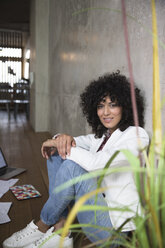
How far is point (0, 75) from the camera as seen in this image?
11.8 m

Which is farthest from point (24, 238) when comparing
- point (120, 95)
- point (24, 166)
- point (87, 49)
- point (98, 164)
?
point (87, 49)

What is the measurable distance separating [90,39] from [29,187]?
1553mm

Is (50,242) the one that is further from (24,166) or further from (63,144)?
(24,166)

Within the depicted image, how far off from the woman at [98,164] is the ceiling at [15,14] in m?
7.50

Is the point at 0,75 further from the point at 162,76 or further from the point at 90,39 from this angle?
the point at 162,76

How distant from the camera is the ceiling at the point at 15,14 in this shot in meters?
8.23

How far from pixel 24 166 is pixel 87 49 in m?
1.53

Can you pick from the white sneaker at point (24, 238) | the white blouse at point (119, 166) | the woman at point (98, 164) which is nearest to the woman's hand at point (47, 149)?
the woman at point (98, 164)

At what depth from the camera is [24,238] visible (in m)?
1.45

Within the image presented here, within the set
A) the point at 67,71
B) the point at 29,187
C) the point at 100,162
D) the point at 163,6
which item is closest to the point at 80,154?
the point at 100,162

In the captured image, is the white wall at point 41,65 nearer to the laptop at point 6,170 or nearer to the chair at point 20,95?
the chair at point 20,95

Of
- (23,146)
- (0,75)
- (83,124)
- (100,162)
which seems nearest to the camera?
(100,162)

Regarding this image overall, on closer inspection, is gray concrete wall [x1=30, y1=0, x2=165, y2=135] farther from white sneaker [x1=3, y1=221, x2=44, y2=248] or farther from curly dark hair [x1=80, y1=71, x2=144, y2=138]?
white sneaker [x1=3, y1=221, x2=44, y2=248]

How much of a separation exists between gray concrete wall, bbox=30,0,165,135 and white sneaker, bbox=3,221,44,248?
2.77 feet
